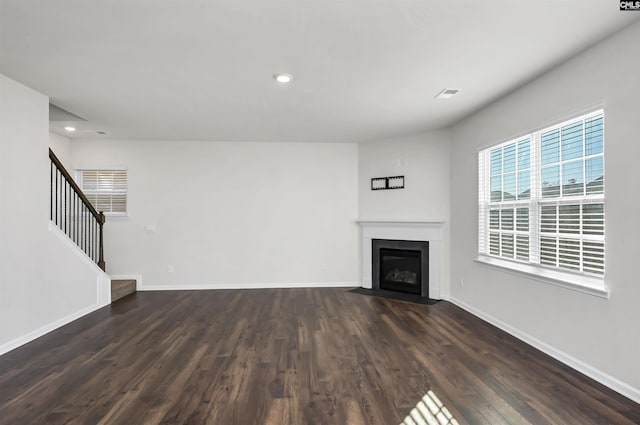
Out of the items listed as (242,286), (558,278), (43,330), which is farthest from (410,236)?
(43,330)

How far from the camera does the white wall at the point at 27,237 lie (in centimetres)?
312

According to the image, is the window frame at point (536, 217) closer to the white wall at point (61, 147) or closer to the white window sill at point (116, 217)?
the white window sill at point (116, 217)

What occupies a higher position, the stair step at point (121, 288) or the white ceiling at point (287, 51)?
the white ceiling at point (287, 51)

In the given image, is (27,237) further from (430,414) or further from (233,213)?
(430,414)

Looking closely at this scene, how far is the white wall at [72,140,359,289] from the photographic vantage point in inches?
227

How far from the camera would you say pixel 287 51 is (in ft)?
8.74

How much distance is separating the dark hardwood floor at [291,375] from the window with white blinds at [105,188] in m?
2.24

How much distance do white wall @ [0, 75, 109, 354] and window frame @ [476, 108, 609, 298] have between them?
16.4 feet

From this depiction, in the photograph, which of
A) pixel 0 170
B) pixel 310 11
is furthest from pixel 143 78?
pixel 310 11

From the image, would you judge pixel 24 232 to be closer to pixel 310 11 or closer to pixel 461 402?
pixel 310 11

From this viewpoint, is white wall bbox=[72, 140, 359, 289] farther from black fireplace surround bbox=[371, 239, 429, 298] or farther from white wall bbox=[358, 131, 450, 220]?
black fireplace surround bbox=[371, 239, 429, 298]

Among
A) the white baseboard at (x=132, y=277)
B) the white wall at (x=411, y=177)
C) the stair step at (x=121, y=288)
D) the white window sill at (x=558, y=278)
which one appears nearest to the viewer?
the white window sill at (x=558, y=278)

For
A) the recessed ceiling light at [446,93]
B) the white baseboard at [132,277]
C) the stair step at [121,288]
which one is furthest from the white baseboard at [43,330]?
the recessed ceiling light at [446,93]

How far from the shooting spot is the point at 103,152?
5730mm
